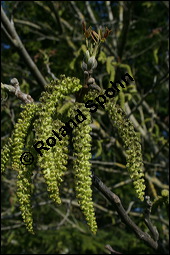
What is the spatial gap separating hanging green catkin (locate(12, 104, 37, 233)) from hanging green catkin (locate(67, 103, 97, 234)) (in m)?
0.21

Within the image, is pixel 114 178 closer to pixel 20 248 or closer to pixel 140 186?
pixel 20 248

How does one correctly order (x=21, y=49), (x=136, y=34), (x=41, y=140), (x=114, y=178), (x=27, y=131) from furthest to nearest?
(x=136, y=34), (x=114, y=178), (x=21, y=49), (x=27, y=131), (x=41, y=140)

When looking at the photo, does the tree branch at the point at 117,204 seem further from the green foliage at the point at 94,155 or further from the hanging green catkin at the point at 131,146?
the green foliage at the point at 94,155

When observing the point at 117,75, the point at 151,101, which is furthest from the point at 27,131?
the point at 151,101

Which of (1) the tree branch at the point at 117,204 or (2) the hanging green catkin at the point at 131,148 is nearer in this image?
(2) the hanging green catkin at the point at 131,148

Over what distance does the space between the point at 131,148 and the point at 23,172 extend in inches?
16.5

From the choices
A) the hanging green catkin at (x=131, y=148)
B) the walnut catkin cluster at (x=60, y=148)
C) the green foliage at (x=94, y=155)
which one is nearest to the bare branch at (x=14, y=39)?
the green foliage at (x=94, y=155)

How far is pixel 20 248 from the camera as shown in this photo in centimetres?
541

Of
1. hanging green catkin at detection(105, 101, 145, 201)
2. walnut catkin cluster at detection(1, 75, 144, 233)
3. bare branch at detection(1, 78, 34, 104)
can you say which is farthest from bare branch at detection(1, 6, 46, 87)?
hanging green catkin at detection(105, 101, 145, 201)

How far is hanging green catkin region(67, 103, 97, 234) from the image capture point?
115 centimetres

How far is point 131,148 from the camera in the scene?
129cm

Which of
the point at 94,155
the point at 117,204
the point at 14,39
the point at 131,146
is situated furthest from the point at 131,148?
the point at 94,155

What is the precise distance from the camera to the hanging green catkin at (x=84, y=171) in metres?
1.15

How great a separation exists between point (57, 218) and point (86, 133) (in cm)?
593
